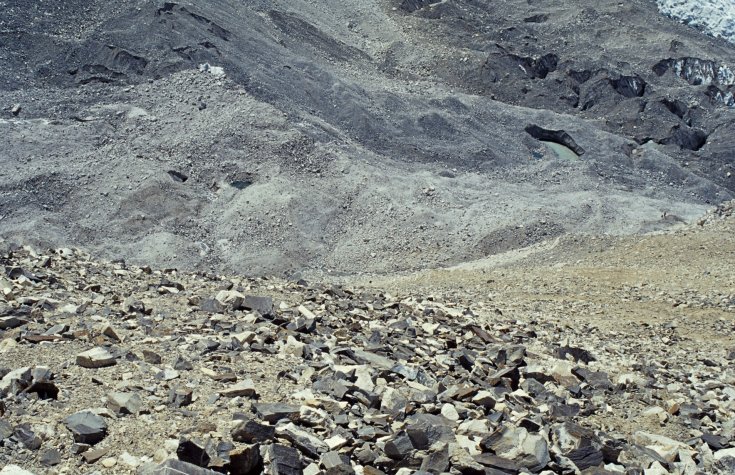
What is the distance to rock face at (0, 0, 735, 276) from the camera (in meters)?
20.0

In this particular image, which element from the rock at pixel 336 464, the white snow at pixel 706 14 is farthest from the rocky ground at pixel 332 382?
the white snow at pixel 706 14

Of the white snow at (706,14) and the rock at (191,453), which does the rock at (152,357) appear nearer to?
the rock at (191,453)

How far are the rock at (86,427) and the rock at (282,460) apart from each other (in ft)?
3.44

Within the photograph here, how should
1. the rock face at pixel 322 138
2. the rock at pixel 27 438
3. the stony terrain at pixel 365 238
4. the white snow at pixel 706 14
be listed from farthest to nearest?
the white snow at pixel 706 14 < the rock face at pixel 322 138 < the stony terrain at pixel 365 238 < the rock at pixel 27 438

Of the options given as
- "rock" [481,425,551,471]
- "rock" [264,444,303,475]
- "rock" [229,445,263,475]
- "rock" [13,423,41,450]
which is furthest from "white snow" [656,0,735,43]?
"rock" [13,423,41,450]

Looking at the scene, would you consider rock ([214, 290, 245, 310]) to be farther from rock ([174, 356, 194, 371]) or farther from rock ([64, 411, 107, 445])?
rock ([64, 411, 107, 445])

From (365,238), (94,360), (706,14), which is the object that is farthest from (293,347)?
(706,14)

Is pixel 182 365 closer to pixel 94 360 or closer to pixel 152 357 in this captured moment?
pixel 152 357

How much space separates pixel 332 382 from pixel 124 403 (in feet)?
4.97

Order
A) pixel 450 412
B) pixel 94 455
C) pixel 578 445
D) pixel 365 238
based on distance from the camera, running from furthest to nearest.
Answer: pixel 365 238 < pixel 450 412 < pixel 578 445 < pixel 94 455

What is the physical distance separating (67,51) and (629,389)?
77.0 ft

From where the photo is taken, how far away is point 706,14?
45.7m

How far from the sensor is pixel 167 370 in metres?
5.94

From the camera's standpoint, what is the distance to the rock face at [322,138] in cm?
2005
